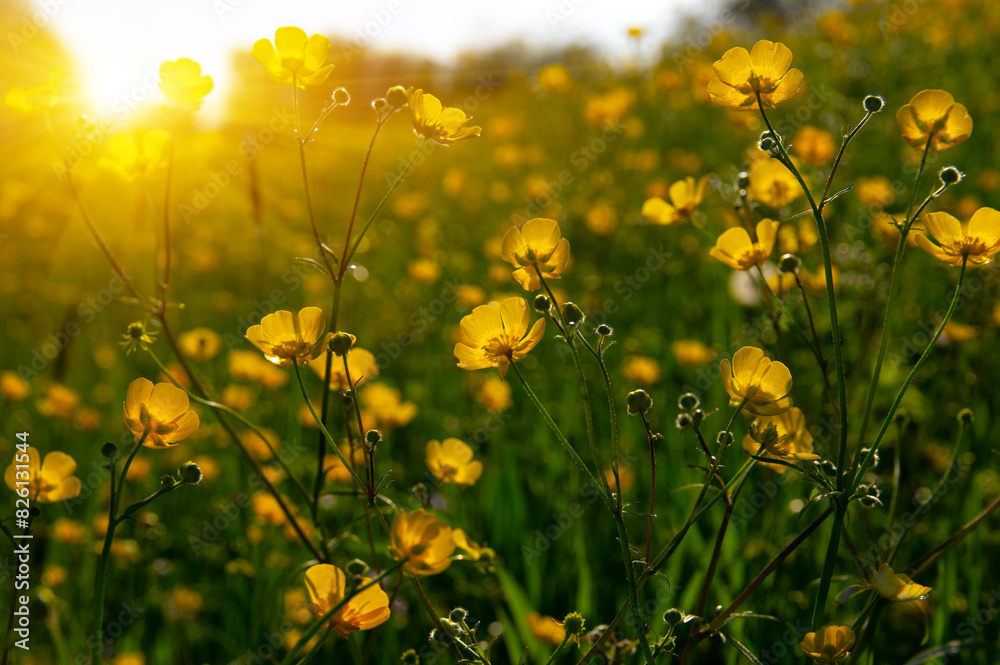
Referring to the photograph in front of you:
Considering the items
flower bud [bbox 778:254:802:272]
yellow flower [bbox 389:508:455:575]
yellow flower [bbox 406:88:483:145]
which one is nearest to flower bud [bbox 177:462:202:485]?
yellow flower [bbox 389:508:455:575]

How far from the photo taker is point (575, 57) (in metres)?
7.98

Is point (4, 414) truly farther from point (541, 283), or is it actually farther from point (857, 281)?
point (857, 281)

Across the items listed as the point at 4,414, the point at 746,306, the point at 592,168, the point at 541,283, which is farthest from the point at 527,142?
the point at 541,283

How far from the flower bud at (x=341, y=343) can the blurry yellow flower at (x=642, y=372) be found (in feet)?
5.99

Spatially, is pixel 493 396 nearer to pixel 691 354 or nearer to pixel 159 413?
pixel 691 354

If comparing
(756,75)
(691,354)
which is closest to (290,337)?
(756,75)

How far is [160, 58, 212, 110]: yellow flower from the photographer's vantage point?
1.21 m

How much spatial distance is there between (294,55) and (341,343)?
49 centimetres

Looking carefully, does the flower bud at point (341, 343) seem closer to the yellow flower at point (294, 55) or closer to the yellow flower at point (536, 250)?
the yellow flower at point (536, 250)

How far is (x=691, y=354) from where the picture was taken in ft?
8.80

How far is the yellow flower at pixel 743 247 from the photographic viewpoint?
122 centimetres

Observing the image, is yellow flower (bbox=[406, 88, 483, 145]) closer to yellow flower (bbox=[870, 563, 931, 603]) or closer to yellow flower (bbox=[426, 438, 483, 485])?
yellow flower (bbox=[426, 438, 483, 485])

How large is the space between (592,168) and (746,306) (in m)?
2.42

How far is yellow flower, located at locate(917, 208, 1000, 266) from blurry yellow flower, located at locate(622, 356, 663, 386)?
1583mm
